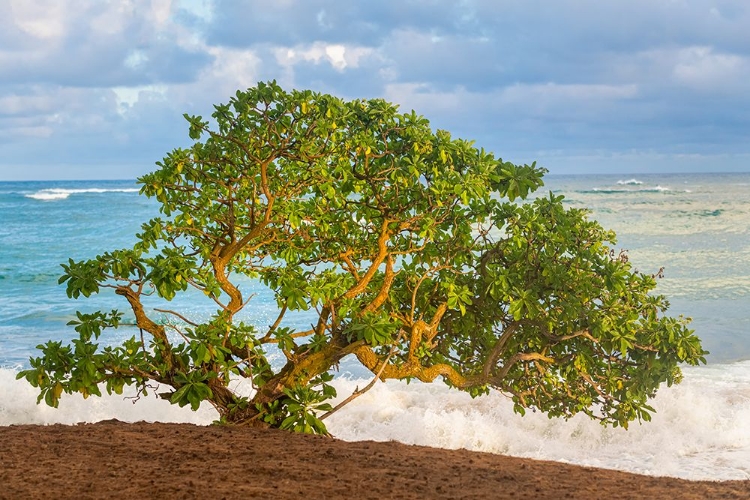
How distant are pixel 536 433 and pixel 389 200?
4.84 metres

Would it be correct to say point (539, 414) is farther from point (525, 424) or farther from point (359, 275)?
point (359, 275)

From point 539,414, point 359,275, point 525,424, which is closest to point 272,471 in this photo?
point 359,275

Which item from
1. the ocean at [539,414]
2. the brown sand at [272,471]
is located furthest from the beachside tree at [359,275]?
the ocean at [539,414]

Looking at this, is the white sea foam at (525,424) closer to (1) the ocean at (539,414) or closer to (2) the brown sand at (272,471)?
(1) the ocean at (539,414)

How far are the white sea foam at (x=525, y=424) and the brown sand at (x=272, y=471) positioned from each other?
13.6 ft

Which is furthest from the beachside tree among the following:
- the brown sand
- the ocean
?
the ocean

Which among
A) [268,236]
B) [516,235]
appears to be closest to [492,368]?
[516,235]

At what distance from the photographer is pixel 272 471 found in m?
4.63

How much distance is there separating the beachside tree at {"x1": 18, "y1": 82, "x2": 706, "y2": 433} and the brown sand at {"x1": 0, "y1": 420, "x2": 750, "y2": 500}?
41cm

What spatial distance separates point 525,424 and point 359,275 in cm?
443

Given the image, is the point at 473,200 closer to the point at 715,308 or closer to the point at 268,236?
the point at 268,236

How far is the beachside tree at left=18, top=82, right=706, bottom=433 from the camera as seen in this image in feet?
18.5

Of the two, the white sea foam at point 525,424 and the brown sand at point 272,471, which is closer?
the brown sand at point 272,471

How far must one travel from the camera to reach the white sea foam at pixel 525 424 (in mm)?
9117
